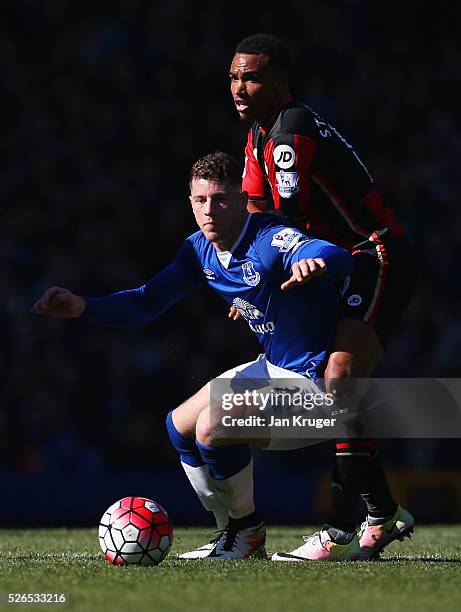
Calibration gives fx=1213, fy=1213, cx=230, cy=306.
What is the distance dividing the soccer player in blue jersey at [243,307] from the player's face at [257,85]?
1.21ft

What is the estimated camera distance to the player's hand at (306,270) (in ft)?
16.1

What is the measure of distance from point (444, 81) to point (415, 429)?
549 cm

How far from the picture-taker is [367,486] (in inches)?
223

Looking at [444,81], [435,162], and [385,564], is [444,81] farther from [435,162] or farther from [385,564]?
[385,564]

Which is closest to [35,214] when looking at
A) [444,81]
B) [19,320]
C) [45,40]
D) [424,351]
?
[19,320]

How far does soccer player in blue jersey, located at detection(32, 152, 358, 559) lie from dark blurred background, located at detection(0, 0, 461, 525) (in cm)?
466

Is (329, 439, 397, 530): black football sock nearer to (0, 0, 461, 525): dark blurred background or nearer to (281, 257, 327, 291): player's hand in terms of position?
(281, 257, 327, 291): player's hand

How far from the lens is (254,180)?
19.9 feet

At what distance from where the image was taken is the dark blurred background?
11.1 metres

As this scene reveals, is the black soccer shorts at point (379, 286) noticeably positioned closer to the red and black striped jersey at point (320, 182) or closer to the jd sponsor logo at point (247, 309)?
the red and black striped jersey at point (320, 182)

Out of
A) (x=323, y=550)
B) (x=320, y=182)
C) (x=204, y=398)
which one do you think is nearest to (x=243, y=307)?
(x=204, y=398)

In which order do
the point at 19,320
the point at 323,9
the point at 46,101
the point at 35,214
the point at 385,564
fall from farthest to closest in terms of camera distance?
the point at 323,9, the point at 46,101, the point at 35,214, the point at 19,320, the point at 385,564
